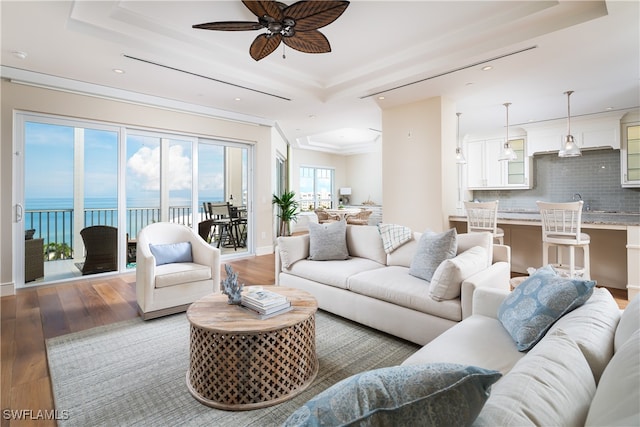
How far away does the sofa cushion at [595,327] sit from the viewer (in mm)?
1047

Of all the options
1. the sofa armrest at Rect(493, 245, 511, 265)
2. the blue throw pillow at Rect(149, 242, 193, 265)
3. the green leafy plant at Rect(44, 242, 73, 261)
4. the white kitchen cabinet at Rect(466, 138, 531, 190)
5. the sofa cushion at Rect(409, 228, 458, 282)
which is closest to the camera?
the sofa cushion at Rect(409, 228, 458, 282)

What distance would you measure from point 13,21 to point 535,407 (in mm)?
4515

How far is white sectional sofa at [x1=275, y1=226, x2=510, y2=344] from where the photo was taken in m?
2.37

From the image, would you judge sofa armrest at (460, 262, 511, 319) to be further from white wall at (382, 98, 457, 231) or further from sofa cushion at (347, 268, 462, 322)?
→ white wall at (382, 98, 457, 231)

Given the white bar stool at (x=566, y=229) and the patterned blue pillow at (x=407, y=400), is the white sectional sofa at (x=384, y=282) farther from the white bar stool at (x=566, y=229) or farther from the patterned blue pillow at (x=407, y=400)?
the patterned blue pillow at (x=407, y=400)

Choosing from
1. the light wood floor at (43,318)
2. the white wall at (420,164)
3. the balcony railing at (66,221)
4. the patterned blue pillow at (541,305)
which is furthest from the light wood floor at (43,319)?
the patterned blue pillow at (541,305)

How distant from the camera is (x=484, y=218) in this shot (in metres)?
4.28

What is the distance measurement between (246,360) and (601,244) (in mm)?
4751

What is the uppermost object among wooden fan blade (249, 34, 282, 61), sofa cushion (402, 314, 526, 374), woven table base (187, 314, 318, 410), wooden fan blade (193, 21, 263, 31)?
wooden fan blade (249, 34, 282, 61)

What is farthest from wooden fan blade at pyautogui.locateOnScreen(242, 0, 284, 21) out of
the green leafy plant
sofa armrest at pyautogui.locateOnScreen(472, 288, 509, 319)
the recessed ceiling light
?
the green leafy plant

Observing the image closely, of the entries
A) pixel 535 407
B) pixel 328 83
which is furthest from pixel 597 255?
pixel 535 407

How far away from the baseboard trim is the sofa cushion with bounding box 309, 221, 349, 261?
3737mm

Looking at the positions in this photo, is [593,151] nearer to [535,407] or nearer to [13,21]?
[535,407]

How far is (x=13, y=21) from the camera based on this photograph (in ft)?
9.52
